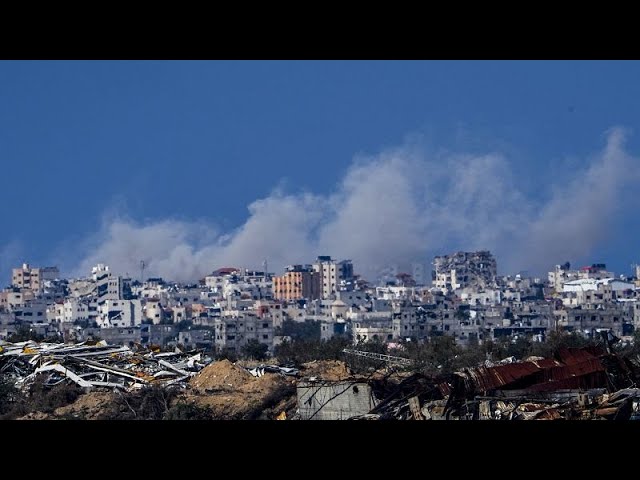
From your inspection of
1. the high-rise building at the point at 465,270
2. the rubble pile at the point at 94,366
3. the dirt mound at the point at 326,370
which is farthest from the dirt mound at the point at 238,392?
the high-rise building at the point at 465,270

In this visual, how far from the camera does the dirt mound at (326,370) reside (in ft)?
36.0

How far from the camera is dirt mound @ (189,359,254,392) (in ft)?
33.3

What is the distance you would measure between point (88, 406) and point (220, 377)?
1302 mm

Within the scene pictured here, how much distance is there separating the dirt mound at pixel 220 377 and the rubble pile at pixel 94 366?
0.12 metres

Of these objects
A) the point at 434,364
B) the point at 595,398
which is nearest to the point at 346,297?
the point at 434,364

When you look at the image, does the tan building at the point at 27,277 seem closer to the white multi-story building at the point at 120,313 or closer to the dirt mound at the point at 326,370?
the white multi-story building at the point at 120,313

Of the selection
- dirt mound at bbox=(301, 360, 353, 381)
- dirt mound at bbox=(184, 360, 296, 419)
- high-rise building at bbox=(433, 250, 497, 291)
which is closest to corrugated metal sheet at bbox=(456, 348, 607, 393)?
dirt mound at bbox=(184, 360, 296, 419)

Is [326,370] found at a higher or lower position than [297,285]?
lower

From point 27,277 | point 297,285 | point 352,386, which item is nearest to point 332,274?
point 297,285

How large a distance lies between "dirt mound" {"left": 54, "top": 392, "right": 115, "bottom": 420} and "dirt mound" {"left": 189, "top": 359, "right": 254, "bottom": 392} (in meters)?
0.85

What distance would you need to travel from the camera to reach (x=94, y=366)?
10.6 meters

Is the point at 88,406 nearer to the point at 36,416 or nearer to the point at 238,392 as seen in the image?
the point at 36,416
